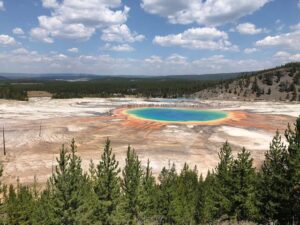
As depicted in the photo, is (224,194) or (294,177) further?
(224,194)

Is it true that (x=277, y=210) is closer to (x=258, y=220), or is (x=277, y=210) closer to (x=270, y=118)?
(x=258, y=220)

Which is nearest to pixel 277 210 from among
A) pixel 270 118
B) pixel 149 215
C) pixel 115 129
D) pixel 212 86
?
pixel 149 215

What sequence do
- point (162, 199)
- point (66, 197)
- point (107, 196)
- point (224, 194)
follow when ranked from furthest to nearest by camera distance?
point (162, 199) < point (224, 194) < point (107, 196) < point (66, 197)

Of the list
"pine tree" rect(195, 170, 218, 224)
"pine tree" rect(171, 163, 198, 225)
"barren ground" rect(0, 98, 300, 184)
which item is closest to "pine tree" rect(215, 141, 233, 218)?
"pine tree" rect(195, 170, 218, 224)

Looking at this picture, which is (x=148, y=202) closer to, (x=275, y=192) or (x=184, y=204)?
(x=184, y=204)

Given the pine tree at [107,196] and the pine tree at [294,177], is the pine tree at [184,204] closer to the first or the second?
the pine tree at [107,196]

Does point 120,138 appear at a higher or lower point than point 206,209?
lower

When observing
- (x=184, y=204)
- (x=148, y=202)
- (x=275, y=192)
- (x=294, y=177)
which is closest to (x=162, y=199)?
(x=148, y=202)

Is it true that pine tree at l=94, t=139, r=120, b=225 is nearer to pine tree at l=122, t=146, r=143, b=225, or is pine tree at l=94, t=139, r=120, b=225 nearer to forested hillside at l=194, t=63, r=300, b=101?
pine tree at l=122, t=146, r=143, b=225
